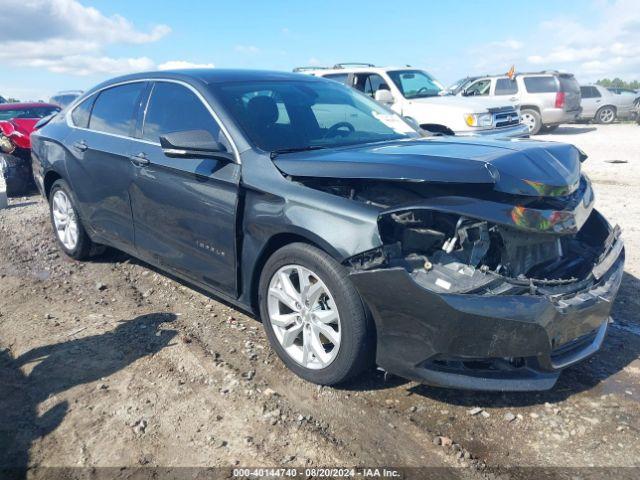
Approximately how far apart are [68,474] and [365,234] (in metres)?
1.80

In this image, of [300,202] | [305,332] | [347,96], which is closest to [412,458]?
[305,332]

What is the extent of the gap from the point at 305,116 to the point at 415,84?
8.33 m

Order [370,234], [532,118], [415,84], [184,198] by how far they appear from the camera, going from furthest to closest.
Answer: [532,118] < [415,84] < [184,198] < [370,234]

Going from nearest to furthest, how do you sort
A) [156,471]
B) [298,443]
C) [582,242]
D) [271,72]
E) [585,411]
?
[156,471], [298,443], [585,411], [582,242], [271,72]

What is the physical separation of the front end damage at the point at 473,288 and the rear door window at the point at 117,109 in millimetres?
2131

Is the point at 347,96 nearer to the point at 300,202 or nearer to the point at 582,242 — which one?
the point at 300,202

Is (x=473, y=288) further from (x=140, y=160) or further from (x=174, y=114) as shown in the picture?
(x=140, y=160)

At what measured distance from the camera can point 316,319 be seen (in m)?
3.17

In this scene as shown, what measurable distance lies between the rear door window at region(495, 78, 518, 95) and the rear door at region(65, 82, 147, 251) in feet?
50.4

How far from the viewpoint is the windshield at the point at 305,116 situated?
3.73 m

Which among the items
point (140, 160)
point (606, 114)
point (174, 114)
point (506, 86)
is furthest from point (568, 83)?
point (140, 160)

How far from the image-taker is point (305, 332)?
129 inches

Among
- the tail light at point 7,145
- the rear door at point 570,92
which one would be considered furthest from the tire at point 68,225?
the rear door at point 570,92

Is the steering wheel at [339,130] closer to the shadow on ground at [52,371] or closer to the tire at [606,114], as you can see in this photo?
the shadow on ground at [52,371]
